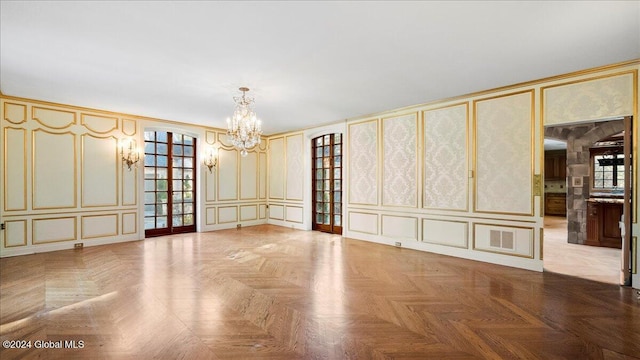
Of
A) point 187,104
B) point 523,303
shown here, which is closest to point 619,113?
point 523,303

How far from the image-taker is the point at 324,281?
13.1 ft

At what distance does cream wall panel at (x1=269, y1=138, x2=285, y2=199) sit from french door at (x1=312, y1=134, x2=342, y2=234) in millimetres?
1164

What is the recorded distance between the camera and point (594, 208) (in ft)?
20.3

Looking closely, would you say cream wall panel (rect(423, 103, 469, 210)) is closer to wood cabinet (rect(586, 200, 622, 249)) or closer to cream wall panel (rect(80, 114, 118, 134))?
wood cabinet (rect(586, 200, 622, 249))

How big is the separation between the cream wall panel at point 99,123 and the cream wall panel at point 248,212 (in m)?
3.70

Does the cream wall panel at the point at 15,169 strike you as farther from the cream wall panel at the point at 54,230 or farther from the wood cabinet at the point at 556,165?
the wood cabinet at the point at 556,165

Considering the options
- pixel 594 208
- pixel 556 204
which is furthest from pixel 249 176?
pixel 556 204

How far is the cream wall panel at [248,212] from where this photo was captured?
8.77 m

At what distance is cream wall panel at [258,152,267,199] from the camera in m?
9.25

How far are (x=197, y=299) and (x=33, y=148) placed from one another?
471 centimetres

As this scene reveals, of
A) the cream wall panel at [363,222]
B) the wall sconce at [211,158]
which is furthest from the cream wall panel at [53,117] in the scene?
the cream wall panel at [363,222]

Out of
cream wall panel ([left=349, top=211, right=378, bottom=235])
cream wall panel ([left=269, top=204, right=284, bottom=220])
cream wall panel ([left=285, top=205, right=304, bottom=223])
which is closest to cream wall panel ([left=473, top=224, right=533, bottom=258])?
cream wall panel ([left=349, top=211, right=378, bottom=235])

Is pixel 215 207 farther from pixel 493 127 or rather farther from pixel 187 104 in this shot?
pixel 493 127

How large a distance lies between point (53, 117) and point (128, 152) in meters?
1.35
